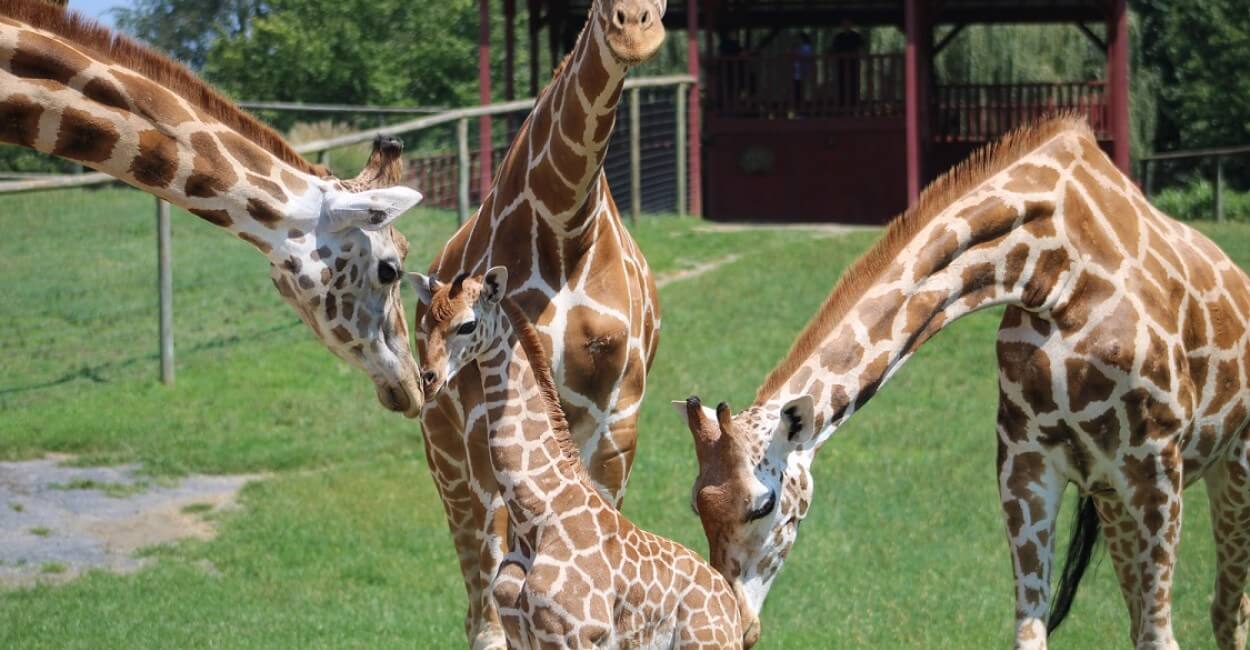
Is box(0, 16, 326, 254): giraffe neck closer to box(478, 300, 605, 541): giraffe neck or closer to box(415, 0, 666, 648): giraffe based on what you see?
box(478, 300, 605, 541): giraffe neck

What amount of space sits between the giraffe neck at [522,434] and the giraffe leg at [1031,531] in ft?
5.17

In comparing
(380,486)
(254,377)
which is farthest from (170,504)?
(254,377)

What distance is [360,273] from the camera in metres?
4.70

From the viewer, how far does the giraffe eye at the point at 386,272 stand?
15.5ft

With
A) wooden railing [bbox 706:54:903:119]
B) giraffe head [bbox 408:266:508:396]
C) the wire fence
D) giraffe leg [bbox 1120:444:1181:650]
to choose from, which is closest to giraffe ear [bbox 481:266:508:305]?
giraffe head [bbox 408:266:508:396]

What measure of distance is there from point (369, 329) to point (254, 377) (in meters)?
7.58

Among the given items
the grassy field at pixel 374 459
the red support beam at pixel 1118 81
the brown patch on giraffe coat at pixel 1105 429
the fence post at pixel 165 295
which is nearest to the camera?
the brown patch on giraffe coat at pixel 1105 429

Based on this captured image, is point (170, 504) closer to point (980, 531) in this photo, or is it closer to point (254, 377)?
point (254, 377)

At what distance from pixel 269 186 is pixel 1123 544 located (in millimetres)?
3224

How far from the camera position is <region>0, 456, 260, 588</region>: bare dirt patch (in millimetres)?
8391

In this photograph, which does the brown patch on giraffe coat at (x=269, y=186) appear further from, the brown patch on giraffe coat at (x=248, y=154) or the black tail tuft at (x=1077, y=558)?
the black tail tuft at (x=1077, y=558)

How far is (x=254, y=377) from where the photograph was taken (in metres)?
12.0

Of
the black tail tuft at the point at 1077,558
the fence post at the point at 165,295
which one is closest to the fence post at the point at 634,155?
the fence post at the point at 165,295

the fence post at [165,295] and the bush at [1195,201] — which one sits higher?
the bush at [1195,201]
